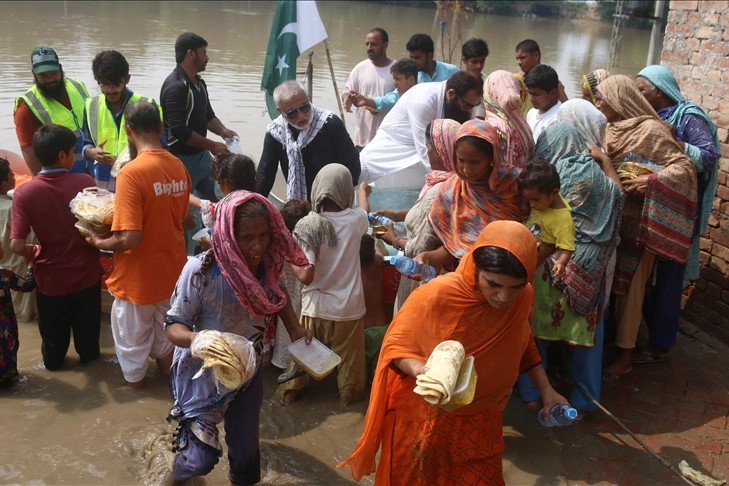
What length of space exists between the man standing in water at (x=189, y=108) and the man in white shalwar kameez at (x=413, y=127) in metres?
1.32

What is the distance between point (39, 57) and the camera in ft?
16.5

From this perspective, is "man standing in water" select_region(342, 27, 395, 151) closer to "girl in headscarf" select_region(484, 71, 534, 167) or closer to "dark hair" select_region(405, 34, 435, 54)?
"dark hair" select_region(405, 34, 435, 54)

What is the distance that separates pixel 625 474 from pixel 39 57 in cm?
487

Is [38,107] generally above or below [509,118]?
below

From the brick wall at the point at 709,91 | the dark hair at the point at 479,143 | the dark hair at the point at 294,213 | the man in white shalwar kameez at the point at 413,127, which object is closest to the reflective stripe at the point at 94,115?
the dark hair at the point at 294,213

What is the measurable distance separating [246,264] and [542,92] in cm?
309

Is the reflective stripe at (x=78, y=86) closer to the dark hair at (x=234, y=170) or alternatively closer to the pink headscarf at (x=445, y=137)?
the dark hair at (x=234, y=170)

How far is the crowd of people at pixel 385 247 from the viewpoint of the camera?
2.69m

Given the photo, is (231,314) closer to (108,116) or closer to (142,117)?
(142,117)

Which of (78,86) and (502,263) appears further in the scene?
(78,86)

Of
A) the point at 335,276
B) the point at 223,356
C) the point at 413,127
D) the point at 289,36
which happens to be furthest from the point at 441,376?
the point at 289,36

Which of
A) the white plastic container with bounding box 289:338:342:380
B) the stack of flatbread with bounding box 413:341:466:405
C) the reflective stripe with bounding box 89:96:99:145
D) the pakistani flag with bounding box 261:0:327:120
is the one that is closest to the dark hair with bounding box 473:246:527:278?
the stack of flatbread with bounding box 413:341:466:405

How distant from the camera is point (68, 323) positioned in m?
4.32

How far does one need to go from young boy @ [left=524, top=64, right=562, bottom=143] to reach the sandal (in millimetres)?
1712
